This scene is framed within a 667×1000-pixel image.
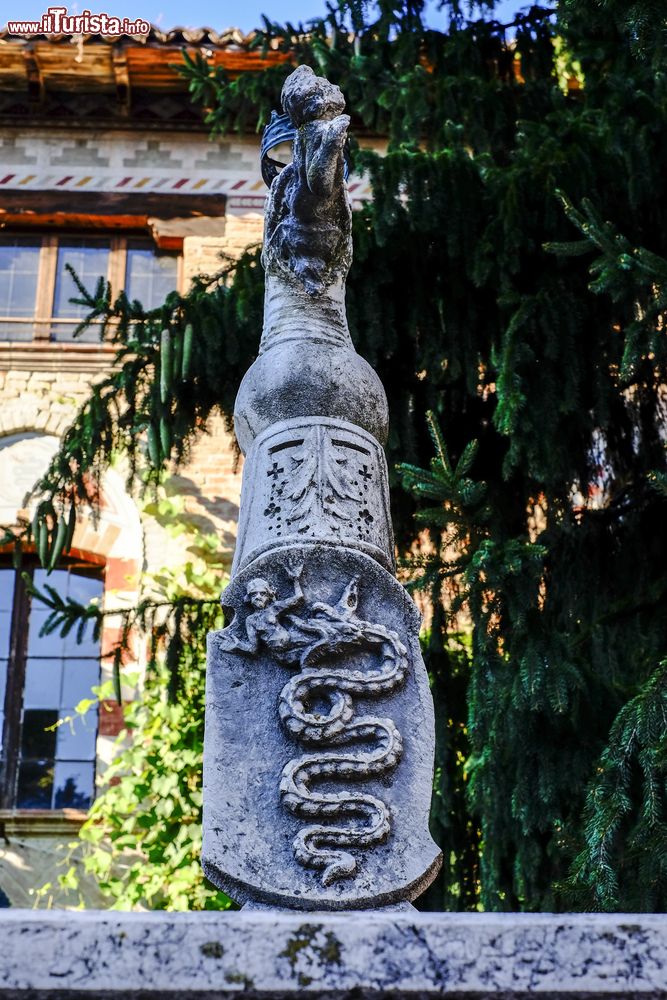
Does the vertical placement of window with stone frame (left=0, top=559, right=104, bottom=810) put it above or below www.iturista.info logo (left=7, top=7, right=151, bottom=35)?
below

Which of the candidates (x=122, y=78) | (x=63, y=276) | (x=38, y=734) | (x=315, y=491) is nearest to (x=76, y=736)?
(x=38, y=734)

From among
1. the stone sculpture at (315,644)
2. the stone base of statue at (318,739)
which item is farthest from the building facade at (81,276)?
the stone base of statue at (318,739)

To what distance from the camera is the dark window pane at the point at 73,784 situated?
31.8 feet

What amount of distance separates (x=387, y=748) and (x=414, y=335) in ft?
13.1

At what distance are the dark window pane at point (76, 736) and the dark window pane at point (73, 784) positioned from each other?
0.22ft

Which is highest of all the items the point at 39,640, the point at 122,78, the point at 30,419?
the point at 122,78

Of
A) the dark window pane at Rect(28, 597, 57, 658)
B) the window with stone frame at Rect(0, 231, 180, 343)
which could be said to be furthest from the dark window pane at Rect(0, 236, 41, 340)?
the dark window pane at Rect(28, 597, 57, 658)

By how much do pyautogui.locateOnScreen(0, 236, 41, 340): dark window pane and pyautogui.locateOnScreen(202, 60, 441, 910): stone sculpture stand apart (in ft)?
27.1

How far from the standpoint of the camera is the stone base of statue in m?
2.44

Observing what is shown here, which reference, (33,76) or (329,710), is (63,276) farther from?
(329,710)

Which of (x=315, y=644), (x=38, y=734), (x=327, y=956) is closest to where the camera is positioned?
(x=327, y=956)

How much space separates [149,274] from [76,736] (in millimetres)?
3865

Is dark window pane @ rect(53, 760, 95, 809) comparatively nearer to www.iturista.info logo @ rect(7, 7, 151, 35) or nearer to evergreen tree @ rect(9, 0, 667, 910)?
evergreen tree @ rect(9, 0, 667, 910)

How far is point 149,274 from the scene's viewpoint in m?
11.7
